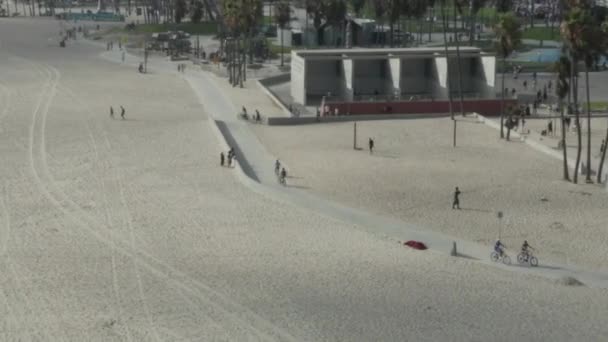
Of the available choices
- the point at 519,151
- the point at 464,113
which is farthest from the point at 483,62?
the point at 519,151

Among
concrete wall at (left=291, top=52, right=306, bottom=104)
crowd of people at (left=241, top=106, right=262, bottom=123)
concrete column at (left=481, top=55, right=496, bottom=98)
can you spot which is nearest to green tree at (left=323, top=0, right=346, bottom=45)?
concrete wall at (left=291, top=52, right=306, bottom=104)

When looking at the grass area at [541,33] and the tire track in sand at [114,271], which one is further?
the grass area at [541,33]

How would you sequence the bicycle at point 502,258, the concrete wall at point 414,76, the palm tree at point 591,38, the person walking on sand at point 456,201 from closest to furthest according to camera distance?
the bicycle at point 502,258, the person walking on sand at point 456,201, the palm tree at point 591,38, the concrete wall at point 414,76

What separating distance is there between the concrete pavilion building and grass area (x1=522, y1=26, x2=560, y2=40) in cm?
4693

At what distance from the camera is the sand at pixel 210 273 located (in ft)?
80.0

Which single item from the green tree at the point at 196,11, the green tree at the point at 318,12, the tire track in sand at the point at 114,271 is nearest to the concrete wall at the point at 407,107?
the tire track in sand at the point at 114,271

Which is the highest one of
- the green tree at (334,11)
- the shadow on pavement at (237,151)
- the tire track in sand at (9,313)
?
the green tree at (334,11)

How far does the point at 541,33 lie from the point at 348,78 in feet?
182

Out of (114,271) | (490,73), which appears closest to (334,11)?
(490,73)

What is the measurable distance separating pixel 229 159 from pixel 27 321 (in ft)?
66.6

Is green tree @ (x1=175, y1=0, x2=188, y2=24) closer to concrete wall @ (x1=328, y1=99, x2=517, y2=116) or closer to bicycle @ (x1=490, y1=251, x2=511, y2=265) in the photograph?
concrete wall @ (x1=328, y1=99, x2=517, y2=116)

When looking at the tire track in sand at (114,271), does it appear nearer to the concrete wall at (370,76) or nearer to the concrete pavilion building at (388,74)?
A: the concrete pavilion building at (388,74)

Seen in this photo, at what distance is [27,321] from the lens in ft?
81.2

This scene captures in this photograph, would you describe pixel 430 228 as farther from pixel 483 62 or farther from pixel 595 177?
pixel 483 62
